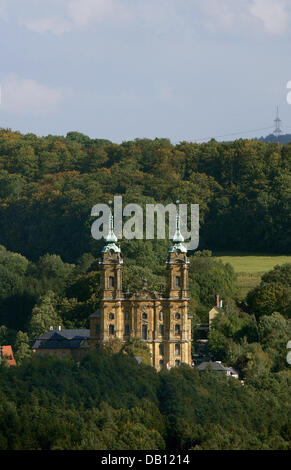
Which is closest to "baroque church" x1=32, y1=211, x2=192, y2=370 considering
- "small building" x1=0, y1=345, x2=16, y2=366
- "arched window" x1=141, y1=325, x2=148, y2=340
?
"arched window" x1=141, y1=325, x2=148, y2=340

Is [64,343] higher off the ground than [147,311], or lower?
lower

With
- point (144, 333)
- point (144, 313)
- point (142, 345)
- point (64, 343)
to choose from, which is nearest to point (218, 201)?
point (64, 343)

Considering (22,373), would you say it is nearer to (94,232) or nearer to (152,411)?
(152,411)

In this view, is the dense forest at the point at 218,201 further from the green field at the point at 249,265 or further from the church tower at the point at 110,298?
the church tower at the point at 110,298

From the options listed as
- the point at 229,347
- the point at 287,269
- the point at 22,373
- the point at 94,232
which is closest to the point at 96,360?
the point at 22,373

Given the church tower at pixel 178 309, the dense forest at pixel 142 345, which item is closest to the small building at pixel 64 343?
the dense forest at pixel 142 345

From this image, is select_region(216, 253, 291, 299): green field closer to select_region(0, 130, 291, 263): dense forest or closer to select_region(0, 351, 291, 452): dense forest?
select_region(0, 130, 291, 263): dense forest

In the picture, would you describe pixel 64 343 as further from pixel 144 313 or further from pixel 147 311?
pixel 147 311
